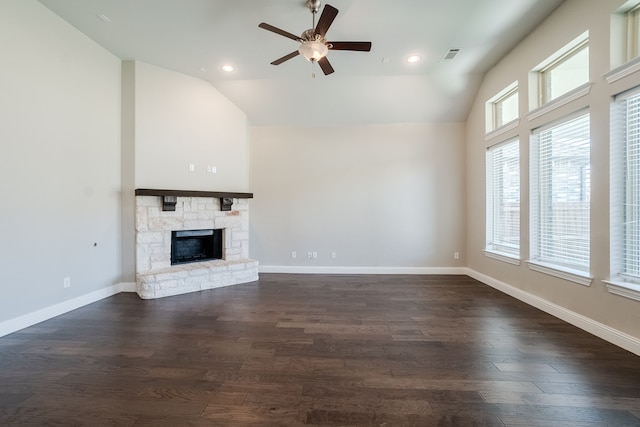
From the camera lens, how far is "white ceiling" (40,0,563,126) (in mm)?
2781

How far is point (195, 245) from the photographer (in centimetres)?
455

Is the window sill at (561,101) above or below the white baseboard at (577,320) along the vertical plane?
above

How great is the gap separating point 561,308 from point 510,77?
3116mm

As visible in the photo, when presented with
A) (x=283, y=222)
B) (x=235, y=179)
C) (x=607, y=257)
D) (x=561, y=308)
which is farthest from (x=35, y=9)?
(x=561, y=308)

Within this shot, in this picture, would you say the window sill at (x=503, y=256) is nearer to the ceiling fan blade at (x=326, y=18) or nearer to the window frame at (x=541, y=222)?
the window frame at (x=541, y=222)

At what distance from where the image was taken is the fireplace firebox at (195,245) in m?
4.29

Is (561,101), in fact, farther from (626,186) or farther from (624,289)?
(624,289)

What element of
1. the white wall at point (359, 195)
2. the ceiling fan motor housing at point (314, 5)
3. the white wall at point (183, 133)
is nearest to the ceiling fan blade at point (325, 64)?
the ceiling fan motor housing at point (314, 5)

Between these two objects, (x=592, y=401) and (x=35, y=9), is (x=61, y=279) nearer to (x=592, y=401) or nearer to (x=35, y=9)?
(x=35, y=9)

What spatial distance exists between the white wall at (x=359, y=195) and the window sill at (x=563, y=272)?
176 centimetres

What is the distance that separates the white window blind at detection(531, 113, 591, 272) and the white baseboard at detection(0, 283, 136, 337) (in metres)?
5.73

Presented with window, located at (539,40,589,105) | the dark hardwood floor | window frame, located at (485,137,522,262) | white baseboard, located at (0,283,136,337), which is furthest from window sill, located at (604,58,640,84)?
white baseboard, located at (0,283,136,337)

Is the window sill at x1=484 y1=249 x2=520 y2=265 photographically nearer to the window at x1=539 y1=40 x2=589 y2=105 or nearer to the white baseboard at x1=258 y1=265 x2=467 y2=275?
the white baseboard at x1=258 y1=265 x2=467 y2=275

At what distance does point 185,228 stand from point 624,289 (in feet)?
17.2
